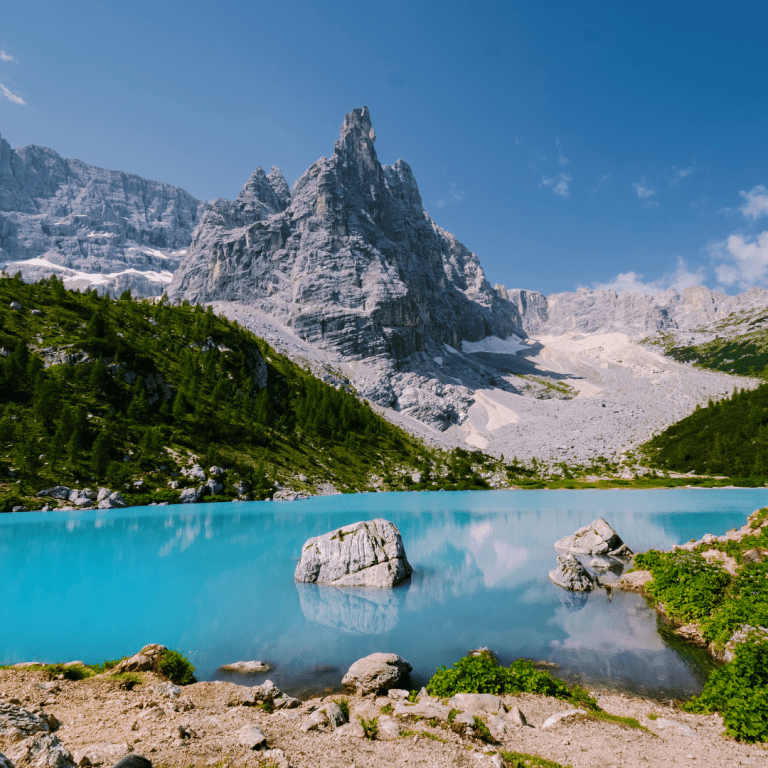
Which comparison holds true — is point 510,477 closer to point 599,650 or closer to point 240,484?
point 240,484

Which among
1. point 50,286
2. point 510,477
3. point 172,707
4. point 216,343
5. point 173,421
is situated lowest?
point 510,477

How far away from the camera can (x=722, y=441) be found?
12544cm

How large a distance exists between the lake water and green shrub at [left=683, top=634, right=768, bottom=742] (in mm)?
1631

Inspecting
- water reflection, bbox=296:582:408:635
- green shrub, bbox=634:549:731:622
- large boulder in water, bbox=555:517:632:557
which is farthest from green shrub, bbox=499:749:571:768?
large boulder in water, bbox=555:517:632:557

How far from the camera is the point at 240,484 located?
258 feet

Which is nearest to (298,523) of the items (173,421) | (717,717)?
(717,717)

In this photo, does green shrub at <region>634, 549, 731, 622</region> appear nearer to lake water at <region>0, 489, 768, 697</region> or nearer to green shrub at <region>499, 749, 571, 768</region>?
lake water at <region>0, 489, 768, 697</region>

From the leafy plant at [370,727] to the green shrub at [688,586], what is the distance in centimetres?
1519

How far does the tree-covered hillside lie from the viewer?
116m

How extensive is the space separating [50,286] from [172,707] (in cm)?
13998

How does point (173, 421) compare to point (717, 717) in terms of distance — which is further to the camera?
point (173, 421)

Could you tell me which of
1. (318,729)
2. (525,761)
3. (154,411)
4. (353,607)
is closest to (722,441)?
(353,607)

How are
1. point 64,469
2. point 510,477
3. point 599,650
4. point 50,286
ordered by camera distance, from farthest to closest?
point 510,477, point 50,286, point 64,469, point 599,650

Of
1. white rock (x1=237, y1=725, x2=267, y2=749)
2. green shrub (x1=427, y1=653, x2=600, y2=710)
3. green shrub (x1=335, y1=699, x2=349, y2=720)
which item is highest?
white rock (x1=237, y1=725, x2=267, y2=749)
